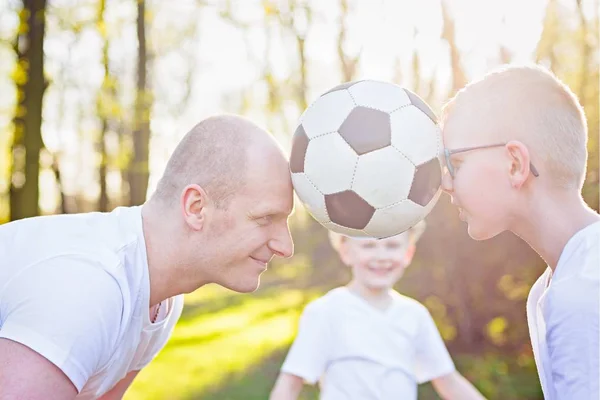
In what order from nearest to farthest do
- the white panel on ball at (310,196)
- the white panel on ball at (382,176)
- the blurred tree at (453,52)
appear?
the white panel on ball at (382,176)
the white panel on ball at (310,196)
the blurred tree at (453,52)

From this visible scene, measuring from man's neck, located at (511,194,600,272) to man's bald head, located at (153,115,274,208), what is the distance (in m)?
1.31

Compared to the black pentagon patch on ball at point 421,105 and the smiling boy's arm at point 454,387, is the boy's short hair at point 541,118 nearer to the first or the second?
the black pentagon patch on ball at point 421,105

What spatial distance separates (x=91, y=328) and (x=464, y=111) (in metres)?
1.89

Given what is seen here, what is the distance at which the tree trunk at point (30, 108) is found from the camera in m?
10.9

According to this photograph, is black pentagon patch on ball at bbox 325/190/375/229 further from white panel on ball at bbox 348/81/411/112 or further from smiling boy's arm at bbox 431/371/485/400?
smiling boy's arm at bbox 431/371/485/400

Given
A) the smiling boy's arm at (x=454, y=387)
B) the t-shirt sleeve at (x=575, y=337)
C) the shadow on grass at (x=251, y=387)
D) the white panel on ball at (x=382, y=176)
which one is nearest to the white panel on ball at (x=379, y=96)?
the white panel on ball at (x=382, y=176)

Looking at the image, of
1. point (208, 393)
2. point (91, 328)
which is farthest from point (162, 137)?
point (91, 328)

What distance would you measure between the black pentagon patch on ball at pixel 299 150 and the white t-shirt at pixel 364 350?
53.2 inches

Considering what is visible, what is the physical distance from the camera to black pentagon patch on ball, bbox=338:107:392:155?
9.96 feet

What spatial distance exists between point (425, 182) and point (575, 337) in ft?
3.13

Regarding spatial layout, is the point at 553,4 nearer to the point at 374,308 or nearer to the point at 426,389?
the point at 426,389

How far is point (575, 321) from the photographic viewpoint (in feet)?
8.13

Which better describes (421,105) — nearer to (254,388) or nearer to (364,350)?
(364,350)

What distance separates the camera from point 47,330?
2.50 meters
